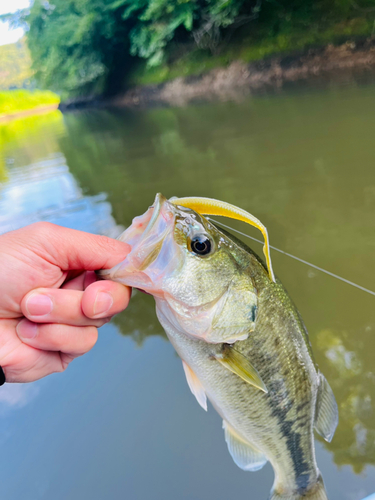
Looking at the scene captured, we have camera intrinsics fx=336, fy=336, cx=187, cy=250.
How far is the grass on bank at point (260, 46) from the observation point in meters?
13.1

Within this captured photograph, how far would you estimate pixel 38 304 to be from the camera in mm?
1223

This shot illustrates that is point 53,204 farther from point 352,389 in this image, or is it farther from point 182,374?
point 352,389

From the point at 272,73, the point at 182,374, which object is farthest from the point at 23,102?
the point at 182,374

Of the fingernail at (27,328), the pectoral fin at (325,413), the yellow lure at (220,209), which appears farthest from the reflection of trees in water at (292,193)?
the fingernail at (27,328)

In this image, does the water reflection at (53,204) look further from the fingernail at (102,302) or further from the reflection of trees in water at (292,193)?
the fingernail at (102,302)

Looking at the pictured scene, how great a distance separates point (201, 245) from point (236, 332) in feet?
1.18

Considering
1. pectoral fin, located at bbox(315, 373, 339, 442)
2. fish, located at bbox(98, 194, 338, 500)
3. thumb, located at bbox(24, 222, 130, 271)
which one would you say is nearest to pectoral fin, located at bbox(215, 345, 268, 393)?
fish, located at bbox(98, 194, 338, 500)

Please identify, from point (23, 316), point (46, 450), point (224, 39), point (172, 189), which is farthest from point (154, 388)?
point (224, 39)

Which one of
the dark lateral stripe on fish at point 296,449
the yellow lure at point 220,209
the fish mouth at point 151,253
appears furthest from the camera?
the dark lateral stripe on fish at point 296,449

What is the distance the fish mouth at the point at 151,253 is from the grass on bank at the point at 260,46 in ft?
49.4

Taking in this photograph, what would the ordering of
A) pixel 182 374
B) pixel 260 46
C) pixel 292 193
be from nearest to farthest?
pixel 182 374, pixel 292 193, pixel 260 46

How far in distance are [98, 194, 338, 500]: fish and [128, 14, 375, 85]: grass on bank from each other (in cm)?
1494

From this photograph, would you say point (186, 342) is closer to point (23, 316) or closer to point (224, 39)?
point (23, 316)

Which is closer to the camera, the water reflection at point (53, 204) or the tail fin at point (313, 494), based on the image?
the tail fin at point (313, 494)
